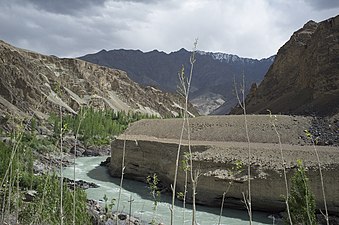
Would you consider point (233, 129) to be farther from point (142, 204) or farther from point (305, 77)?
point (305, 77)

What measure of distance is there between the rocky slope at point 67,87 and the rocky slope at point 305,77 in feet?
43.6

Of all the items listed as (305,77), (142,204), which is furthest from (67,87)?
(142,204)

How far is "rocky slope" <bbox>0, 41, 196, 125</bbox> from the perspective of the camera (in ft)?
188

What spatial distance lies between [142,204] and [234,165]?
204 inches

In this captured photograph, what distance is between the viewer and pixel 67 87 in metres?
64.4

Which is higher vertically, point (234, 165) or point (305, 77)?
point (305, 77)

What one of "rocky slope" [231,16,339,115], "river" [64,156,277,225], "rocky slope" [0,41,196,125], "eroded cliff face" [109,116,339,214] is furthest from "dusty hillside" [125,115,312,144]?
"rocky slope" [0,41,196,125]

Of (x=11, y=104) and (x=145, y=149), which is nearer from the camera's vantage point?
(x=145, y=149)

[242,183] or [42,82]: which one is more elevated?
[42,82]

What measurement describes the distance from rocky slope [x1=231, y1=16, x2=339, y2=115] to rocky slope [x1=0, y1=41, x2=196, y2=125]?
1330 cm

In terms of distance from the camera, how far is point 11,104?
54.7 metres

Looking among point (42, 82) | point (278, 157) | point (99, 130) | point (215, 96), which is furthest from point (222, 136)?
point (215, 96)

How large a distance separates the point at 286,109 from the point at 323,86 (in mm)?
5151

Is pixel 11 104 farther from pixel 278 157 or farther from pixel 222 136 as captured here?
pixel 278 157
